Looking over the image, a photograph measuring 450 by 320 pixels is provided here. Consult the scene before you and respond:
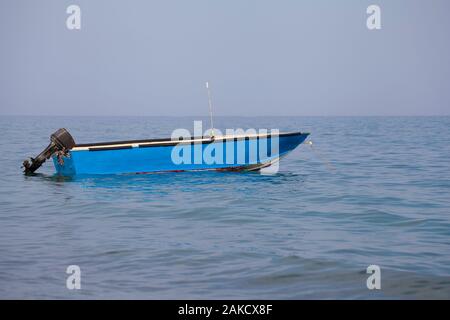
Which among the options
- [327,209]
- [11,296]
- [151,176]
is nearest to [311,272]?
[11,296]

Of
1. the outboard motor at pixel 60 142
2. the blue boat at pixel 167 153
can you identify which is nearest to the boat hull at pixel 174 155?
the blue boat at pixel 167 153

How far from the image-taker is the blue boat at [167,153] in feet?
67.0

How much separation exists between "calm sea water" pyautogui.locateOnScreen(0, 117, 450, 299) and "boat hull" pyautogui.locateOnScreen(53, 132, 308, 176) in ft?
1.38

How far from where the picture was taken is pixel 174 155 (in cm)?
2081

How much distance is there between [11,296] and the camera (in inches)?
330

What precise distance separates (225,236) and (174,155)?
878cm

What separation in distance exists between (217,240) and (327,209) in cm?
453

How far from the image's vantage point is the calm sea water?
900 cm

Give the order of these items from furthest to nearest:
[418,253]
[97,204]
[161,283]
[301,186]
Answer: [301,186] → [97,204] → [418,253] → [161,283]

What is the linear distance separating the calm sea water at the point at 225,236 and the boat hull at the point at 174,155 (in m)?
0.42
